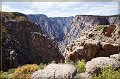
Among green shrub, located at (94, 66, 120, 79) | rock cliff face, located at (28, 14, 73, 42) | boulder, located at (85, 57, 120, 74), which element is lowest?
green shrub, located at (94, 66, 120, 79)

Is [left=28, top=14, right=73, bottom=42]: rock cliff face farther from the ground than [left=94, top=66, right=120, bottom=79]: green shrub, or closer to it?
farther from the ground

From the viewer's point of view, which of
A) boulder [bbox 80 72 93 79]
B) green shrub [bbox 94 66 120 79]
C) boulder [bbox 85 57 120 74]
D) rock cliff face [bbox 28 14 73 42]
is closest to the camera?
green shrub [bbox 94 66 120 79]

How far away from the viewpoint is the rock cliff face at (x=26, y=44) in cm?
3731

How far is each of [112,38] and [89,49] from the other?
415cm

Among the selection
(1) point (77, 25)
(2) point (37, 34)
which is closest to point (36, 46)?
(2) point (37, 34)

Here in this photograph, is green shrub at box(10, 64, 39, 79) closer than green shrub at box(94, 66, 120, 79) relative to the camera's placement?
No

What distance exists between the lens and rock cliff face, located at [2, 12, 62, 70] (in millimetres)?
37312

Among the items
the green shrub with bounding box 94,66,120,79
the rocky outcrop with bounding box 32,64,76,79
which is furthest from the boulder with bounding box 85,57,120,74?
the rocky outcrop with bounding box 32,64,76,79

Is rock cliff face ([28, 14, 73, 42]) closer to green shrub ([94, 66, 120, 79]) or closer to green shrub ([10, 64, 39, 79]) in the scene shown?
green shrub ([10, 64, 39, 79])

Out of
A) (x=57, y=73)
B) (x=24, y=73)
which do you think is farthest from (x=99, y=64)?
(x=24, y=73)

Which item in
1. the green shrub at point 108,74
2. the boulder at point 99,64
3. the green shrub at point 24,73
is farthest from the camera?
the green shrub at point 24,73

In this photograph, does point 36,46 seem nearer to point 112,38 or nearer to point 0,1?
point 112,38

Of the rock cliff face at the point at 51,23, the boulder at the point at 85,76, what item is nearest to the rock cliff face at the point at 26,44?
the rock cliff face at the point at 51,23

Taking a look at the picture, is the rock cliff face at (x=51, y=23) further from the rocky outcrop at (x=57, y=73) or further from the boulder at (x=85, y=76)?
the rocky outcrop at (x=57, y=73)
